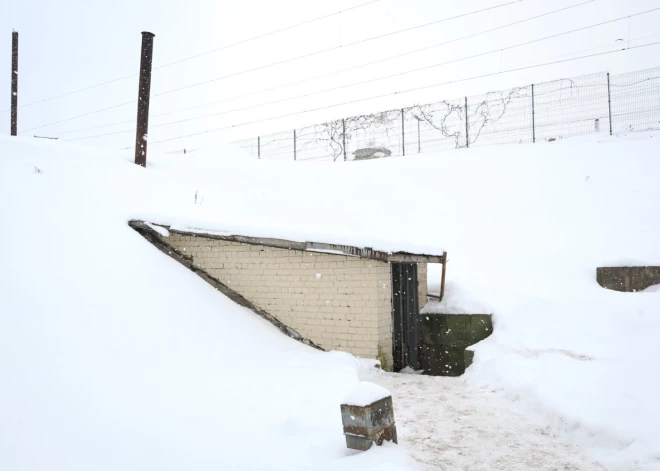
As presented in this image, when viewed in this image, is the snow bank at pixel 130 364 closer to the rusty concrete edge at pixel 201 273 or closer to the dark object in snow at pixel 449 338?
the rusty concrete edge at pixel 201 273

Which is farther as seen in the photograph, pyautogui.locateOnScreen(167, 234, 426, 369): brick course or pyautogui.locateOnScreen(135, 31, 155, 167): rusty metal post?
pyautogui.locateOnScreen(135, 31, 155, 167): rusty metal post

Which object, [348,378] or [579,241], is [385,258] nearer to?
[348,378]

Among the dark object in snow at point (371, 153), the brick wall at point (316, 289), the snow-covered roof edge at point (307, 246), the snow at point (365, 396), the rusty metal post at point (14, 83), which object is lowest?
the snow at point (365, 396)

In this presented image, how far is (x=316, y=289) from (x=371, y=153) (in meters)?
14.8

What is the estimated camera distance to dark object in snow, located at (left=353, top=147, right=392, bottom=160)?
20.6 meters

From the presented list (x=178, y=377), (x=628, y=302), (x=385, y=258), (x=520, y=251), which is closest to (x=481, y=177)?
(x=520, y=251)

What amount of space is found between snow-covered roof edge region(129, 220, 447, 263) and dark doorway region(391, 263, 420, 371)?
40 cm

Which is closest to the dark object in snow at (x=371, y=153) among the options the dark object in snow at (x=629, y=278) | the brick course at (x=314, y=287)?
the dark object in snow at (x=629, y=278)

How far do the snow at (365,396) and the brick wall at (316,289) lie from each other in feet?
9.84

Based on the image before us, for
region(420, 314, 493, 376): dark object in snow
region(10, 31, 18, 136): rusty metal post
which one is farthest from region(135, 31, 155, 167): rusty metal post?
region(420, 314, 493, 376): dark object in snow

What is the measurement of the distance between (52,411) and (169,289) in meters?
2.95

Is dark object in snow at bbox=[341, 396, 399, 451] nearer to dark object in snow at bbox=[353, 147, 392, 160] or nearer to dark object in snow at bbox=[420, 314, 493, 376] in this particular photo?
dark object in snow at bbox=[420, 314, 493, 376]

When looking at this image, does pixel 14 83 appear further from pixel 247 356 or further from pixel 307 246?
pixel 247 356

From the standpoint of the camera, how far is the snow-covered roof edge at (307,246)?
626 cm
